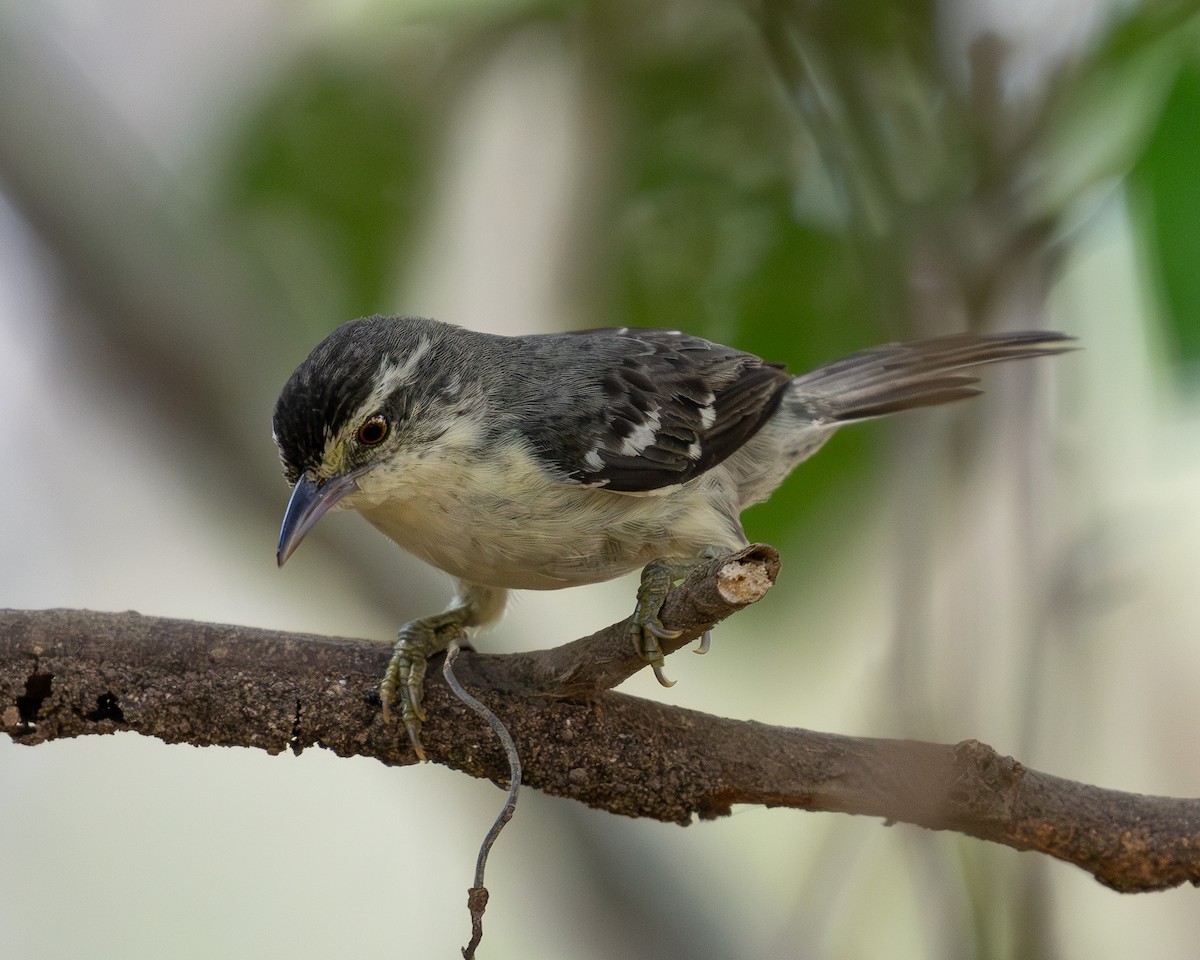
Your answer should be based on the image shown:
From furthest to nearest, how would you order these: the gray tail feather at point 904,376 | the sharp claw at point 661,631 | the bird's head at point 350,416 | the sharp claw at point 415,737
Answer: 1. the gray tail feather at point 904,376
2. the bird's head at point 350,416
3. the sharp claw at point 415,737
4. the sharp claw at point 661,631

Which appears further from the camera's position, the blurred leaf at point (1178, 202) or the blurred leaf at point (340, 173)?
the blurred leaf at point (340, 173)

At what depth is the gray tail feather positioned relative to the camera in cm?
319

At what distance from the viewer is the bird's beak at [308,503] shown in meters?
2.56

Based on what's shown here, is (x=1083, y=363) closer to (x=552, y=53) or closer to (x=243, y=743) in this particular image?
(x=552, y=53)

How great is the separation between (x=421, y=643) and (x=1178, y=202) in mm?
1927

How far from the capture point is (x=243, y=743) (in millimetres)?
2416

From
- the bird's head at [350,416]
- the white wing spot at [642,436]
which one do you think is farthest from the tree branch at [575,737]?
the white wing spot at [642,436]

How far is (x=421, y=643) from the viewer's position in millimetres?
2883

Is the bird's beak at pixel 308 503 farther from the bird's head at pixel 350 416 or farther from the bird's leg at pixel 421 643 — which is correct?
the bird's leg at pixel 421 643

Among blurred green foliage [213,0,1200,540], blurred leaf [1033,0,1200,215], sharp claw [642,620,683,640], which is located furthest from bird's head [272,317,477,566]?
blurred leaf [1033,0,1200,215]

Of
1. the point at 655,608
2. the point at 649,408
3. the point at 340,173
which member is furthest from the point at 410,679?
the point at 340,173

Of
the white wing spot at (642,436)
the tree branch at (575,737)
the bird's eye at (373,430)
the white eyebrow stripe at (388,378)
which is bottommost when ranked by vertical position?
the tree branch at (575,737)

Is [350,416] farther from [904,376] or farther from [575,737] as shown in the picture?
[904,376]

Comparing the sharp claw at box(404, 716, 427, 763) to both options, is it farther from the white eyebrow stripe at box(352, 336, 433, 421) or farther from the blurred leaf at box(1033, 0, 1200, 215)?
the blurred leaf at box(1033, 0, 1200, 215)
